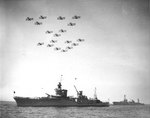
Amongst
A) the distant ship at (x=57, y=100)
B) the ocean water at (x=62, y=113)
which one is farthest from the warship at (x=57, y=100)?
the ocean water at (x=62, y=113)

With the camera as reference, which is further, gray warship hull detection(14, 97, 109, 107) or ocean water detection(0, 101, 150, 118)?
gray warship hull detection(14, 97, 109, 107)

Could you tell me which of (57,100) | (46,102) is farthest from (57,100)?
(46,102)

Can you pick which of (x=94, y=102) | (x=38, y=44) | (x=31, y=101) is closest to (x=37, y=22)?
(x=38, y=44)

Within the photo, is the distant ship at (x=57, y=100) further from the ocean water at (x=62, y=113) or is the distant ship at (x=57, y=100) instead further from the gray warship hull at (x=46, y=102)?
the ocean water at (x=62, y=113)

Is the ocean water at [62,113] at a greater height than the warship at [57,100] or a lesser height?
lesser

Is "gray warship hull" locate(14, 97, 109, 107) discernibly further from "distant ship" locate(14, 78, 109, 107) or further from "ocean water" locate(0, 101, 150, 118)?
"ocean water" locate(0, 101, 150, 118)

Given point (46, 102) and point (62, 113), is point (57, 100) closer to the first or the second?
point (46, 102)

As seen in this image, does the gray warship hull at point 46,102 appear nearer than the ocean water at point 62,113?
No

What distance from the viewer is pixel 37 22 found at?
54.7 ft

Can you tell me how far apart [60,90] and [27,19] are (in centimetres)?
3326

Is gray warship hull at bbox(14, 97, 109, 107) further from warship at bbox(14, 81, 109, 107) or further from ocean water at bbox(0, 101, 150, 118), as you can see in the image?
ocean water at bbox(0, 101, 150, 118)

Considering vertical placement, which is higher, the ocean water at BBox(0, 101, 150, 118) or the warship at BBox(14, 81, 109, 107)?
the warship at BBox(14, 81, 109, 107)

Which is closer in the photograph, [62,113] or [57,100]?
[62,113]

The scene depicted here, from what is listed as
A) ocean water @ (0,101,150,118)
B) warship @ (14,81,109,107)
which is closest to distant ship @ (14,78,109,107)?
warship @ (14,81,109,107)
